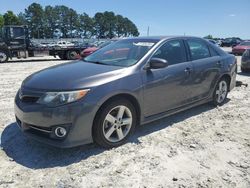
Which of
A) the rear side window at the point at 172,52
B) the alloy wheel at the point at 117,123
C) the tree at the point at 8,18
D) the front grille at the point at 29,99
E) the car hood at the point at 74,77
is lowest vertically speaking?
the alloy wheel at the point at 117,123

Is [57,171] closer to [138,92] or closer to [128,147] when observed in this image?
[128,147]

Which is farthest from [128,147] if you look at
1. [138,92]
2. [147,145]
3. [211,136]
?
[211,136]

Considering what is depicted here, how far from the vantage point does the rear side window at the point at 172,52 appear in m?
4.77

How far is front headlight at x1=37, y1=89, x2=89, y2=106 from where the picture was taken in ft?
11.9

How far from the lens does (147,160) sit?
3.84m

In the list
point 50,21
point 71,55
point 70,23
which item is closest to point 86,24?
point 70,23

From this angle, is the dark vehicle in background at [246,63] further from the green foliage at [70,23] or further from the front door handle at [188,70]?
the green foliage at [70,23]

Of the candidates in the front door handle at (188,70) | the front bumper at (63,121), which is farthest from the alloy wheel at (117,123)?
the front door handle at (188,70)

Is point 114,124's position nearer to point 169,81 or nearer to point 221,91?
point 169,81

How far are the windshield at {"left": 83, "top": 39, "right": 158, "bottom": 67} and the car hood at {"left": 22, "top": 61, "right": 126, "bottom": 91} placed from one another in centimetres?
29

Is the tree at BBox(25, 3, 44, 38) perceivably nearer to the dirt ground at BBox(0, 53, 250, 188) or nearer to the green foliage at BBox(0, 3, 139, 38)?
the green foliage at BBox(0, 3, 139, 38)

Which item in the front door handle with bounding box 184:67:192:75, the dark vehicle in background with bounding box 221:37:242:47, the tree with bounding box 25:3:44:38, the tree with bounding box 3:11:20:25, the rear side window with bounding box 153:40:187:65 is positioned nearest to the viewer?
the rear side window with bounding box 153:40:187:65

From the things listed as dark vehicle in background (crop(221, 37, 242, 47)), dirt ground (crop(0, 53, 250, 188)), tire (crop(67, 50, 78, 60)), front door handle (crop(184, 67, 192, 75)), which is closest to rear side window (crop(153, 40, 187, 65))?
front door handle (crop(184, 67, 192, 75))

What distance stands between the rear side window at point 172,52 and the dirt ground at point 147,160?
3.75ft
